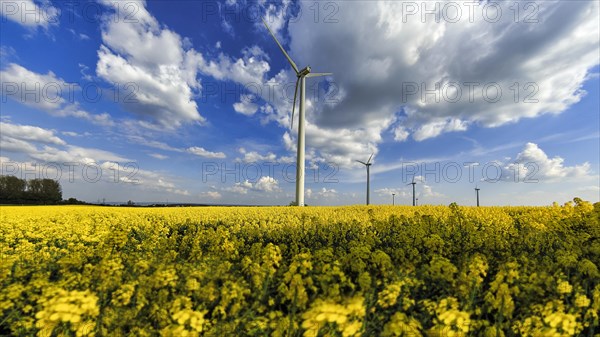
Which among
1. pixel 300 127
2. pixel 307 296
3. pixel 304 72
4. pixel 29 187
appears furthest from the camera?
pixel 29 187

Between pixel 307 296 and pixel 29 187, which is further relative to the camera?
pixel 29 187

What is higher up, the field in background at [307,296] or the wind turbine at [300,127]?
the wind turbine at [300,127]

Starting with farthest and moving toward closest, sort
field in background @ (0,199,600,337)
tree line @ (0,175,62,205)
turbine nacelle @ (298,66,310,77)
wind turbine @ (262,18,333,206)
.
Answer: tree line @ (0,175,62,205), turbine nacelle @ (298,66,310,77), wind turbine @ (262,18,333,206), field in background @ (0,199,600,337)

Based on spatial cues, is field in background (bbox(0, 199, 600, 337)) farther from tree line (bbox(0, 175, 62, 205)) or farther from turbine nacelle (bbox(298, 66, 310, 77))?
tree line (bbox(0, 175, 62, 205))

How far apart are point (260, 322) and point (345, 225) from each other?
9.26 meters

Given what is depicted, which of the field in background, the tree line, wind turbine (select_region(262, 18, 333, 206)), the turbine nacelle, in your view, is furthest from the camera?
the tree line

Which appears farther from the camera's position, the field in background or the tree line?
the tree line

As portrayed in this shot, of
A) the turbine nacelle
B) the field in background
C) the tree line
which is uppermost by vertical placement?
the turbine nacelle

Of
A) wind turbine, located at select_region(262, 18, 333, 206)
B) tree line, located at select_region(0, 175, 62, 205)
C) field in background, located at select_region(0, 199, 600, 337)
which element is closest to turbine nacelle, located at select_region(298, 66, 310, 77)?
wind turbine, located at select_region(262, 18, 333, 206)

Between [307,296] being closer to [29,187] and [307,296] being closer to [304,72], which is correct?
[304,72]

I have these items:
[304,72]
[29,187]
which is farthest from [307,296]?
[29,187]

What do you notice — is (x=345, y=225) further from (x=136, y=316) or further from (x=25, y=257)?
(x=25, y=257)

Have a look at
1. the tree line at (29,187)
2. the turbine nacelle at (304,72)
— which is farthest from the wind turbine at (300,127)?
the tree line at (29,187)

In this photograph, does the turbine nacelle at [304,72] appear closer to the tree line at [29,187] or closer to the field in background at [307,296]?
the field in background at [307,296]
